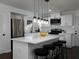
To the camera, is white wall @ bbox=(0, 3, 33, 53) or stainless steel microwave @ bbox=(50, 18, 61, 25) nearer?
white wall @ bbox=(0, 3, 33, 53)

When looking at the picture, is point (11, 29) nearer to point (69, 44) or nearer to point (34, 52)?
point (34, 52)

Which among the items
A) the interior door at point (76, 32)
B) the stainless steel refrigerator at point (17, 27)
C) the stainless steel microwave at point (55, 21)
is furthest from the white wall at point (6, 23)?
the interior door at point (76, 32)

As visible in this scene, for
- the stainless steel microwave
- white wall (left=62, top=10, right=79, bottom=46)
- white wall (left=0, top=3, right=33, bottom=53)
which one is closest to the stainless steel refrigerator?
white wall (left=0, top=3, right=33, bottom=53)

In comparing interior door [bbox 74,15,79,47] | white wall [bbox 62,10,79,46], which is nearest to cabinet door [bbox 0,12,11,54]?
white wall [bbox 62,10,79,46]

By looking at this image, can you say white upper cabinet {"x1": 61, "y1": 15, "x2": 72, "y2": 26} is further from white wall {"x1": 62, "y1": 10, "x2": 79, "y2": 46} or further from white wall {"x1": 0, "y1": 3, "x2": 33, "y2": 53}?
white wall {"x1": 0, "y1": 3, "x2": 33, "y2": 53}

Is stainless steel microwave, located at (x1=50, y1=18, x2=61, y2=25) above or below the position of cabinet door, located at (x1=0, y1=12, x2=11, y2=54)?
above

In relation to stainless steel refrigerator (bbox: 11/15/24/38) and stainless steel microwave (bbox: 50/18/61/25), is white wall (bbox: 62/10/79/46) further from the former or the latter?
stainless steel refrigerator (bbox: 11/15/24/38)

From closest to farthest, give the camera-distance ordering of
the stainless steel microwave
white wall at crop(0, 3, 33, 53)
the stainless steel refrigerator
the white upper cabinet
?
white wall at crop(0, 3, 33, 53) → the stainless steel refrigerator → the white upper cabinet → the stainless steel microwave

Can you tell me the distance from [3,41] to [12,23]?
1.21m

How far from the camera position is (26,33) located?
6492 mm

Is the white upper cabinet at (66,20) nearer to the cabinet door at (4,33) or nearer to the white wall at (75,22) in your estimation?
the white wall at (75,22)

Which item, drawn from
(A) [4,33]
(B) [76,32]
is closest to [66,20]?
(B) [76,32]

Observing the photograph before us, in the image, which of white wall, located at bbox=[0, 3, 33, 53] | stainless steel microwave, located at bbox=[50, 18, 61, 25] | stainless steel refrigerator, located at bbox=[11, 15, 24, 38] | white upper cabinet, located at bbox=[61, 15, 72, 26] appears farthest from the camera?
stainless steel microwave, located at bbox=[50, 18, 61, 25]

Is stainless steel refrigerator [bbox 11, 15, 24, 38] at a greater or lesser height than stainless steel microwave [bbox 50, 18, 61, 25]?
lesser
